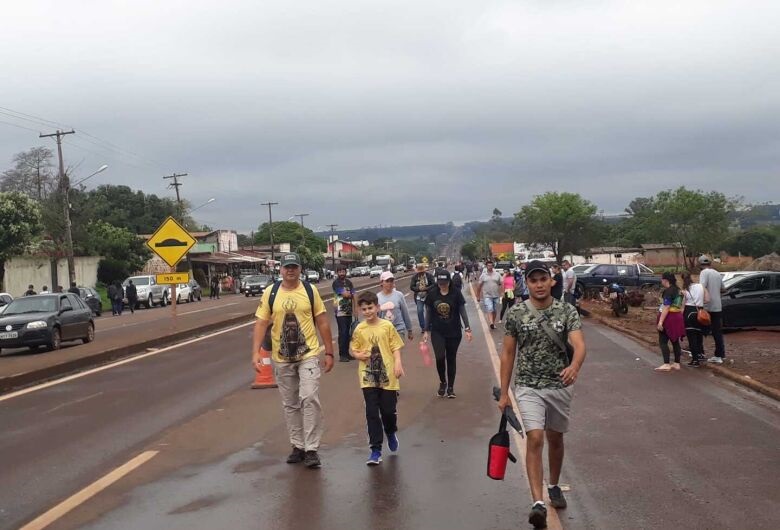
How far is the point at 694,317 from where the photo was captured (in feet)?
44.1

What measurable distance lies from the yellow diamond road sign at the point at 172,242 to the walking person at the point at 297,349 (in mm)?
15278

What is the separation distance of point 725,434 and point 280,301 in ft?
15.3

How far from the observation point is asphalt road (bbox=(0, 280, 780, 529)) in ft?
19.6

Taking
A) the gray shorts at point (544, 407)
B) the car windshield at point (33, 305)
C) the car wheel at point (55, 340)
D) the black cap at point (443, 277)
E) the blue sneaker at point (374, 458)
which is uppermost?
the black cap at point (443, 277)

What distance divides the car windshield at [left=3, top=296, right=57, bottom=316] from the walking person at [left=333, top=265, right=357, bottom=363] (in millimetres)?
8460

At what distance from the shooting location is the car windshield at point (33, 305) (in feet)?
66.5

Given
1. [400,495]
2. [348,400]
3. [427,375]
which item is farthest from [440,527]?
[427,375]

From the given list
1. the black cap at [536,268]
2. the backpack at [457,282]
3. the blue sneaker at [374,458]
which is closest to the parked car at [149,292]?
the backpack at [457,282]

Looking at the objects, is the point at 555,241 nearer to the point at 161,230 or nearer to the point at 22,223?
the point at 22,223

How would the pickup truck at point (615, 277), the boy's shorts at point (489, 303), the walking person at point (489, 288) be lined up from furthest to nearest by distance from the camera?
the pickup truck at point (615, 277)
the boy's shorts at point (489, 303)
the walking person at point (489, 288)

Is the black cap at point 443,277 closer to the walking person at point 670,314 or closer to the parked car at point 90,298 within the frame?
the walking person at point 670,314

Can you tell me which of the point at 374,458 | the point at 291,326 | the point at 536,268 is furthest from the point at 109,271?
the point at 536,268

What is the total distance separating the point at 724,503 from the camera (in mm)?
6066

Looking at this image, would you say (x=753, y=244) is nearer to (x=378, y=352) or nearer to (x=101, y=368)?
(x=101, y=368)
